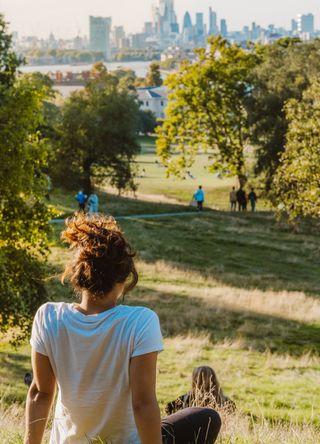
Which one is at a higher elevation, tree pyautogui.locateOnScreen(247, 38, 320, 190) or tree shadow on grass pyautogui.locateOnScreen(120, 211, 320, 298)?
tree pyautogui.locateOnScreen(247, 38, 320, 190)

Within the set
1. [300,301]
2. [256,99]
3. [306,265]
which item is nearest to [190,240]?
[306,265]

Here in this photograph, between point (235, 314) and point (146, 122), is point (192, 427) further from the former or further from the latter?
point (146, 122)

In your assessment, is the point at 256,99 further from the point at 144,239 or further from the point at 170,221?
the point at 144,239

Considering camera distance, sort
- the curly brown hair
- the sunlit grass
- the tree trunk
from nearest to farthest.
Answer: the curly brown hair, the sunlit grass, the tree trunk

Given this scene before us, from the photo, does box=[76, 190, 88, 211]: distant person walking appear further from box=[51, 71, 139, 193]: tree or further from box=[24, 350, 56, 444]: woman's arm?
box=[24, 350, 56, 444]: woman's arm

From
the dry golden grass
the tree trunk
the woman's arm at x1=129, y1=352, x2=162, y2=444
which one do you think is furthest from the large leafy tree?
the tree trunk

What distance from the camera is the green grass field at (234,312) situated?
11.6 meters

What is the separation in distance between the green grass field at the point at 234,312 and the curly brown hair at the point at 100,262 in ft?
1.73

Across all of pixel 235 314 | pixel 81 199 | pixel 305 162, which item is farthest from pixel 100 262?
pixel 81 199

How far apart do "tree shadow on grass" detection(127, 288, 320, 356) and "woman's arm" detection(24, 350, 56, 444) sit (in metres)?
13.0

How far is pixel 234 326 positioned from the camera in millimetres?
20234

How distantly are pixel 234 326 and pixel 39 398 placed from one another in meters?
16.0

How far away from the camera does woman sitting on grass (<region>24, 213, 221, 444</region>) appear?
4.17 m

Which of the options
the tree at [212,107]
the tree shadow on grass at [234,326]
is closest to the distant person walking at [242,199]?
the tree at [212,107]
